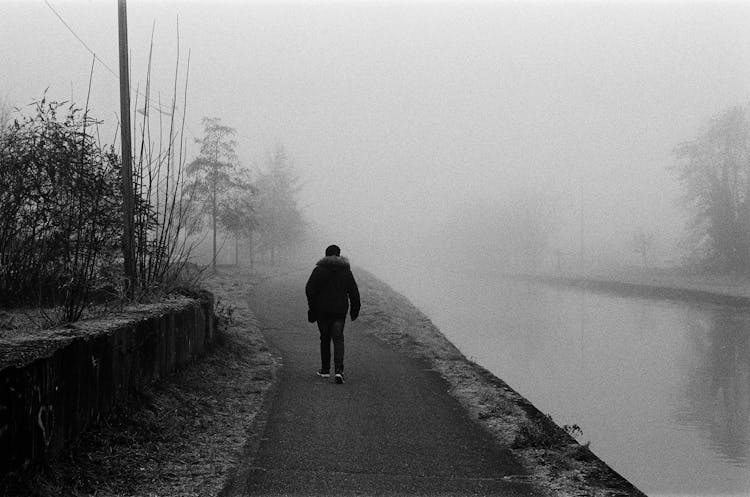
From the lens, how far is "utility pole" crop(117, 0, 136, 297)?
884cm

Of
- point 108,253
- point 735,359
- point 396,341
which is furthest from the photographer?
point 735,359

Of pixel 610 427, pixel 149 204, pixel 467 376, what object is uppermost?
pixel 149 204

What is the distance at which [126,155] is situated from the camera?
29.9 ft

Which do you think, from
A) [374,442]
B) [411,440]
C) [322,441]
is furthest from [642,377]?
[322,441]

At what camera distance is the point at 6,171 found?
8.46 metres

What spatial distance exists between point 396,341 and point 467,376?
3611 millimetres

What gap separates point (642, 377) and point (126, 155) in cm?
1294

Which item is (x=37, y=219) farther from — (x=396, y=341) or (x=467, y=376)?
(x=396, y=341)

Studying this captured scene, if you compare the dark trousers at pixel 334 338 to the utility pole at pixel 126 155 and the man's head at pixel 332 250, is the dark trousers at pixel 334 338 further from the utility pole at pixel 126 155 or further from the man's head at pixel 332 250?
the utility pole at pixel 126 155

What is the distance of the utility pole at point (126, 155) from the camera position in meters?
8.84

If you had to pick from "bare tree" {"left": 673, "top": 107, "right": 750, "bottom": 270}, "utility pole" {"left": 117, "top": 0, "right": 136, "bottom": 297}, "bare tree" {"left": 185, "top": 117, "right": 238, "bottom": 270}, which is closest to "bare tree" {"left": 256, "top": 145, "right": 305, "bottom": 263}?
"bare tree" {"left": 185, "top": 117, "right": 238, "bottom": 270}

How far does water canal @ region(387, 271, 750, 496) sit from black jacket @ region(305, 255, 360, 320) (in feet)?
14.7

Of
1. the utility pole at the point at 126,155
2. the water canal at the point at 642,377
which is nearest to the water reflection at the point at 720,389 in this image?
the water canal at the point at 642,377

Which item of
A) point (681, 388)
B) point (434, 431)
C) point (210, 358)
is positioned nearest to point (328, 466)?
point (434, 431)
